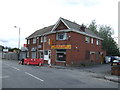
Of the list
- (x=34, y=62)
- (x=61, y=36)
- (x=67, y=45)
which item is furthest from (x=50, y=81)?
(x=61, y=36)

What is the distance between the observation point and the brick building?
967 inches

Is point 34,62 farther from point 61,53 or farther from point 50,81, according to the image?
point 50,81

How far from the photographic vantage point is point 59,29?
2641 centimetres

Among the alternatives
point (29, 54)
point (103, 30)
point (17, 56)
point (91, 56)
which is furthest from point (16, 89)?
point (103, 30)

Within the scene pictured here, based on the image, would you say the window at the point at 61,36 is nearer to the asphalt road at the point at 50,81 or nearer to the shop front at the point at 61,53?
the shop front at the point at 61,53

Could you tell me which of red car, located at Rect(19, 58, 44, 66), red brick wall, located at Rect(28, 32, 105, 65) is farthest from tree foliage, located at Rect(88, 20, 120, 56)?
red car, located at Rect(19, 58, 44, 66)

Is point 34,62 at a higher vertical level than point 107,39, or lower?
lower

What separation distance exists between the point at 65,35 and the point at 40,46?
27.2ft

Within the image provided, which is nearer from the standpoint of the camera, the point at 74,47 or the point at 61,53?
the point at 74,47

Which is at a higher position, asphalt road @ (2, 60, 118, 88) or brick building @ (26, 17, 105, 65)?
brick building @ (26, 17, 105, 65)

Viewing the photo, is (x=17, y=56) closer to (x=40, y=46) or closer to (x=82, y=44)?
(x=40, y=46)

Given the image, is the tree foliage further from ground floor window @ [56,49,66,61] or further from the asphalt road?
the asphalt road

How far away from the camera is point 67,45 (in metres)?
24.5

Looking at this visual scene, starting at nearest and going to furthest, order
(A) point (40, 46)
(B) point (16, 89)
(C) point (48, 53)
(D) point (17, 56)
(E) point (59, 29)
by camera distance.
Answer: (B) point (16, 89) < (E) point (59, 29) < (C) point (48, 53) < (A) point (40, 46) < (D) point (17, 56)
